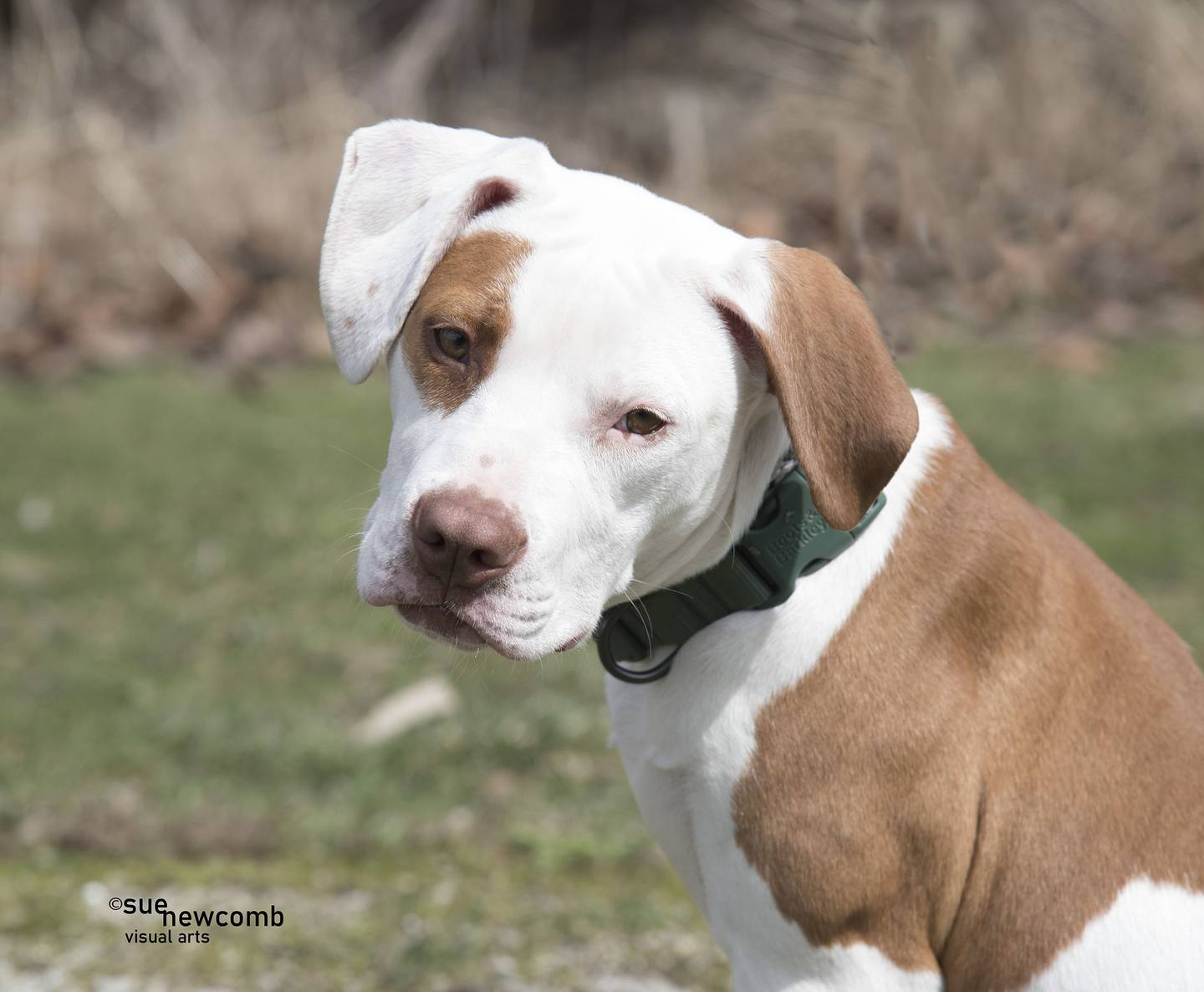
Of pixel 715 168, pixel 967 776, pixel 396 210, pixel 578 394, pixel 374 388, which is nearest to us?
pixel 578 394

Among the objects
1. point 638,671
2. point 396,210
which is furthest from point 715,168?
point 638,671

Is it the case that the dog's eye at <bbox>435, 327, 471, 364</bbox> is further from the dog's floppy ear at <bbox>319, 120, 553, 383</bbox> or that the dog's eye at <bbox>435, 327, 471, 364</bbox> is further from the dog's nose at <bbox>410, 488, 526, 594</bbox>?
the dog's nose at <bbox>410, 488, 526, 594</bbox>

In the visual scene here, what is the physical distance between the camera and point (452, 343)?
87.2 inches

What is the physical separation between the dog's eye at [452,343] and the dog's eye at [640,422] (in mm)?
269

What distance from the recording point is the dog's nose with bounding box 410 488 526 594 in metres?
2.01

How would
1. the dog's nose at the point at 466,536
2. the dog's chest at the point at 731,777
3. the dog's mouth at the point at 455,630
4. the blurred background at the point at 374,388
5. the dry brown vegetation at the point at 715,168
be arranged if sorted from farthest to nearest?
the dry brown vegetation at the point at 715,168 → the blurred background at the point at 374,388 → the dog's chest at the point at 731,777 → the dog's mouth at the point at 455,630 → the dog's nose at the point at 466,536

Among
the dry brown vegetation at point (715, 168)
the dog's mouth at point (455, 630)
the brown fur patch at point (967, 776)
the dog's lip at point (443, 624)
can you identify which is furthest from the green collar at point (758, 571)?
the dry brown vegetation at point (715, 168)

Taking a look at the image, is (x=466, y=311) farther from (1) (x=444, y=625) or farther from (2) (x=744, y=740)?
(2) (x=744, y=740)

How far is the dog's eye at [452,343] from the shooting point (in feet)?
7.23

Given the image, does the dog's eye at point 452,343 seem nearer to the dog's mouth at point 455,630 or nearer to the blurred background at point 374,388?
the dog's mouth at point 455,630

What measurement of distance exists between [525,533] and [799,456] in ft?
1.42

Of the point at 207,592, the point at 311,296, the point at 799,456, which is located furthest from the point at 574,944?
the point at 311,296

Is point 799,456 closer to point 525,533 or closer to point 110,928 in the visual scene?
point 525,533

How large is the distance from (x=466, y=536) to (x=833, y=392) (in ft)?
1.98
